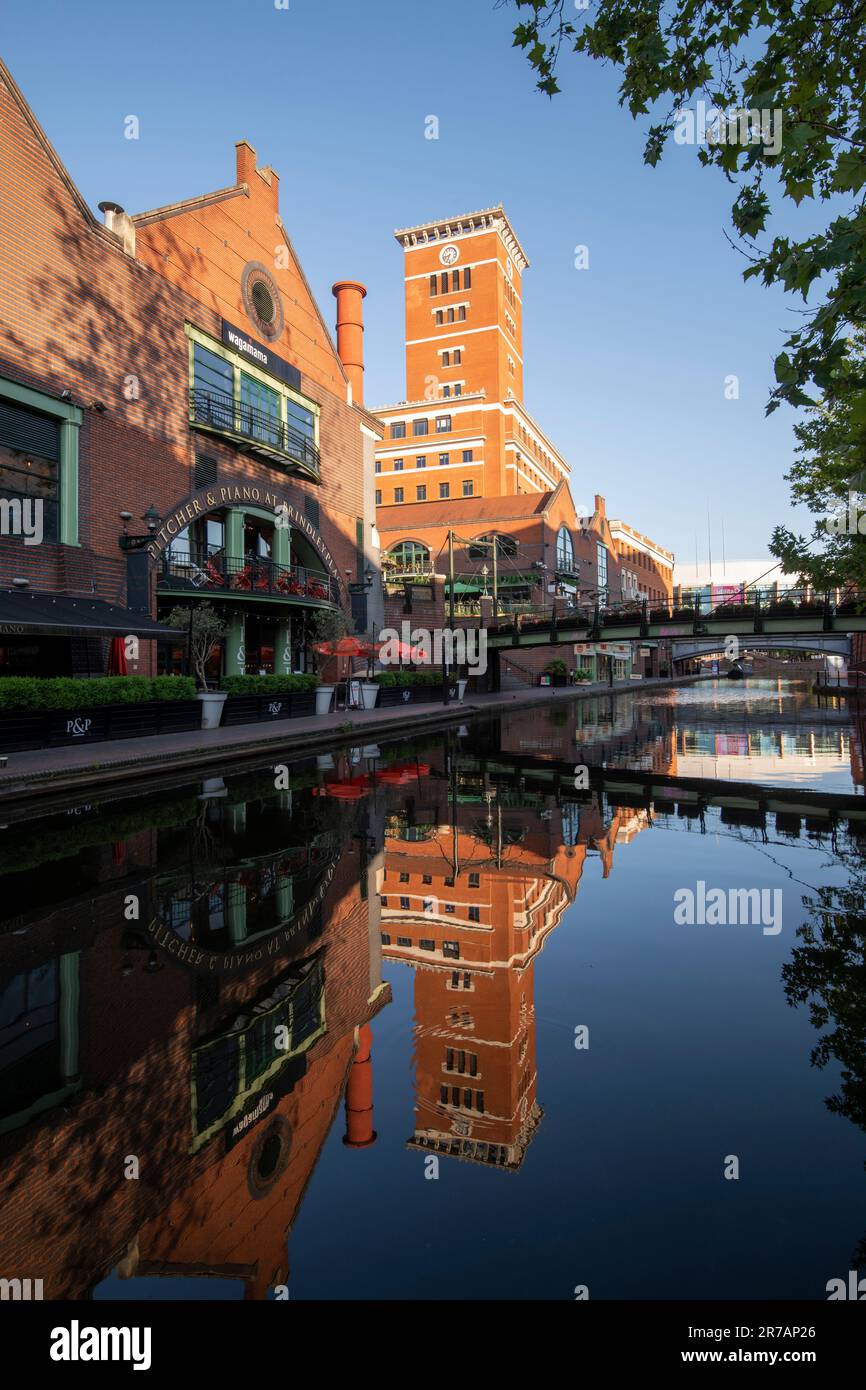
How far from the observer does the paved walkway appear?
12250mm

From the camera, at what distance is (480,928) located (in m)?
6.04

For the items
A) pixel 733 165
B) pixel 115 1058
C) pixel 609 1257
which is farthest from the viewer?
pixel 733 165

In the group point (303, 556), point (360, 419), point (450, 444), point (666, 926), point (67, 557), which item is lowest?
point (666, 926)

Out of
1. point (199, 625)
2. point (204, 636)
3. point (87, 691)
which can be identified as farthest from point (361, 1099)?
point (204, 636)

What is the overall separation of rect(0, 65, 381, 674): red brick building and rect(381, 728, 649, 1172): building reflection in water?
1137cm

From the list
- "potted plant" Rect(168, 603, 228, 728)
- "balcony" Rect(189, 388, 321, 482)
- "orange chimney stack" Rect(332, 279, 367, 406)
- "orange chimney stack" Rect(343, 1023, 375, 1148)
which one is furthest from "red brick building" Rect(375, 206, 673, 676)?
"orange chimney stack" Rect(343, 1023, 375, 1148)

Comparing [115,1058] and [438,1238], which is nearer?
[438,1238]

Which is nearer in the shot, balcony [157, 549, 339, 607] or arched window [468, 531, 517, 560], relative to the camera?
balcony [157, 549, 339, 607]

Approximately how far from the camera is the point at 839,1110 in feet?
11.4

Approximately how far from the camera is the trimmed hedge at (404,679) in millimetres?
34000

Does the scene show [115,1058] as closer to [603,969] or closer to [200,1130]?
[200,1130]

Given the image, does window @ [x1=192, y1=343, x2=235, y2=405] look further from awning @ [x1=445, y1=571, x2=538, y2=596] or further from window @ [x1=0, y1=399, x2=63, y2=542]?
awning @ [x1=445, y1=571, x2=538, y2=596]

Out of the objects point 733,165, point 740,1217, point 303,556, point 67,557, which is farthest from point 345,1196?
point 303,556
